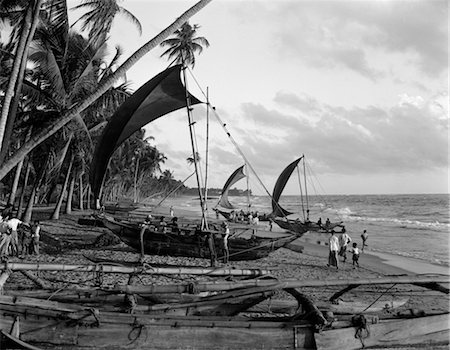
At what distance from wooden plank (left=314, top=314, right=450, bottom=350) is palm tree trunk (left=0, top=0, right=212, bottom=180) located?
7.77m

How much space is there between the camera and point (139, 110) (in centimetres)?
1286

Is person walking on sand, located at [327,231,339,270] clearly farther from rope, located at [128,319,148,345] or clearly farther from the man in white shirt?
the man in white shirt

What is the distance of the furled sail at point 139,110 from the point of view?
38.1 feet

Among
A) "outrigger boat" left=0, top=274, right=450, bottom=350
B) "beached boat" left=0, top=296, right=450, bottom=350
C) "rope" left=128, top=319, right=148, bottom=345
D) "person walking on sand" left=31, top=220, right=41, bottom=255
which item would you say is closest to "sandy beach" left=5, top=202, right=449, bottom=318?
"person walking on sand" left=31, top=220, right=41, bottom=255

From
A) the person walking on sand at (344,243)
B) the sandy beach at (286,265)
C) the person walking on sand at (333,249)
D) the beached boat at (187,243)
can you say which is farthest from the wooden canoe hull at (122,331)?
the person walking on sand at (344,243)

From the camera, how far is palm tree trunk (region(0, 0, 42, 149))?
356 inches

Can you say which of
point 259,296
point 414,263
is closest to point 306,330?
point 259,296

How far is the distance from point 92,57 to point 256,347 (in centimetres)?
1578

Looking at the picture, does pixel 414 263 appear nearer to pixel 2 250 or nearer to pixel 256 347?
pixel 256 347

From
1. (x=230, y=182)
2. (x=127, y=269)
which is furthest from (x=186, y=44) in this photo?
(x=127, y=269)

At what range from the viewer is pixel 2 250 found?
11148 millimetres

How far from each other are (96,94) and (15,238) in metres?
6.71

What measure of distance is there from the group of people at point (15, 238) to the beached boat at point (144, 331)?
7.50 metres

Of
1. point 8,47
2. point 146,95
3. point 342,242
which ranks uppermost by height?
point 8,47
